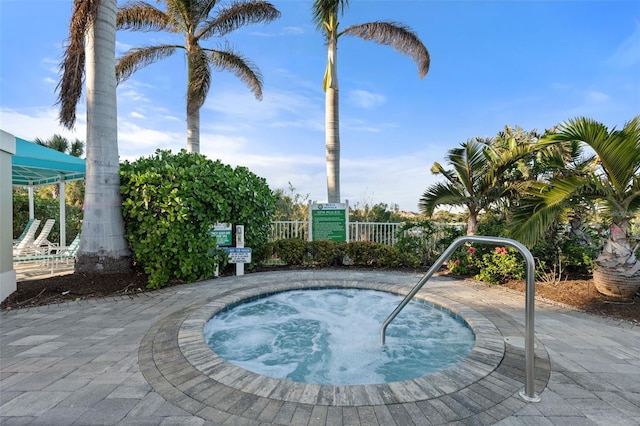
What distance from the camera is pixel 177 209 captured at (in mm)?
4867

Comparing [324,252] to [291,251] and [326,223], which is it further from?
[326,223]

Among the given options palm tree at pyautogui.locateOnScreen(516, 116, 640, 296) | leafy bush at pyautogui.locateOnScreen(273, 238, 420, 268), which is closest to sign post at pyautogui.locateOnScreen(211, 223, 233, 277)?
leafy bush at pyautogui.locateOnScreen(273, 238, 420, 268)

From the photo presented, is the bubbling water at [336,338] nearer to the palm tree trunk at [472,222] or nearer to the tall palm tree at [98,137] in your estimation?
the tall palm tree at [98,137]

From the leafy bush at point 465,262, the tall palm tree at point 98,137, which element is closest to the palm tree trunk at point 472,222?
the leafy bush at point 465,262

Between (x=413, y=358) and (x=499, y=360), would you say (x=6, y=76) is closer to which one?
(x=413, y=358)

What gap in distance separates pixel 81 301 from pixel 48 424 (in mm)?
3108

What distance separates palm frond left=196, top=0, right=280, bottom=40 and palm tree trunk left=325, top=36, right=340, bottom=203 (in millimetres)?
2439

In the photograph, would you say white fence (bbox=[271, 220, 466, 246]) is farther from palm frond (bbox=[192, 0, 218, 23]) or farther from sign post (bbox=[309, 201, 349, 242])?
palm frond (bbox=[192, 0, 218, 23])

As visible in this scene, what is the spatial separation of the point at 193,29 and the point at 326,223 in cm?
775

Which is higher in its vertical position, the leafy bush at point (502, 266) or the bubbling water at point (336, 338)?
the leafy bush at point (502, 266)

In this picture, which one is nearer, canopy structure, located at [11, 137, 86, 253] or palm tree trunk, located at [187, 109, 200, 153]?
canopy structure, located at [11, 137, 86, 253]

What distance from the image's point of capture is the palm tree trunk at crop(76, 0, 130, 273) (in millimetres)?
4793

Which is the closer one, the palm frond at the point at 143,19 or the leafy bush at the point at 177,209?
the leafy bush at the point at 177,209

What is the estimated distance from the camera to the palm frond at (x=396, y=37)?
904 cm
